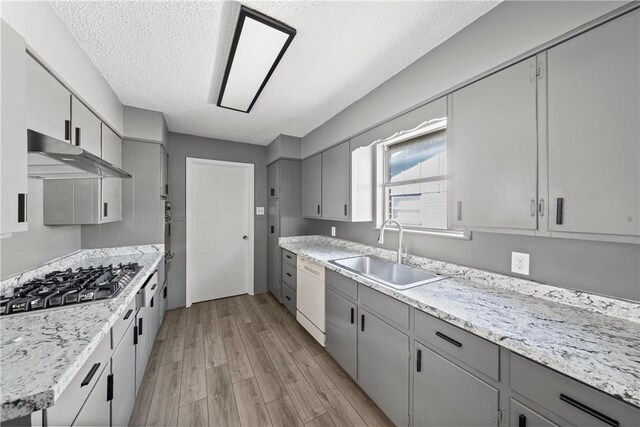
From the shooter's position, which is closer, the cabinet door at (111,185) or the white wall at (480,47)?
the white wall at (480,47)

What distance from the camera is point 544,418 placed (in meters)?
0.86

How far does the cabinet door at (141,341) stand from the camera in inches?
66.1

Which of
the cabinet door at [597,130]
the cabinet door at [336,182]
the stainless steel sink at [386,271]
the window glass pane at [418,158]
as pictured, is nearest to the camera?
the cabinet door at [597,130]

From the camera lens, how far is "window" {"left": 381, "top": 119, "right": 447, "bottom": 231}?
1.98 meters

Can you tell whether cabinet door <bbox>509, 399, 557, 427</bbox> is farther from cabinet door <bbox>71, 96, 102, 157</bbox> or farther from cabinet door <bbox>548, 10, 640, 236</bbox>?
cabinet door <bbox>71, 96, 102, 157</bbox>

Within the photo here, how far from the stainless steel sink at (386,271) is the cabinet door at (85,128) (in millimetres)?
2145

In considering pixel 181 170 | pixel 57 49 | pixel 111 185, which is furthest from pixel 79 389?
pixel 181 170

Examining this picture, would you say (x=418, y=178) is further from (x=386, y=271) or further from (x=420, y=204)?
(x=386, y=271)

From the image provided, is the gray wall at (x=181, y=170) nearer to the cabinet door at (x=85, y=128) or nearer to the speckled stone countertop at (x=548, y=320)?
the cabinet door at (x=85, y=128)

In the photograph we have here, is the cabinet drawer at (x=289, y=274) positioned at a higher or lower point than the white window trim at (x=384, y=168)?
lower

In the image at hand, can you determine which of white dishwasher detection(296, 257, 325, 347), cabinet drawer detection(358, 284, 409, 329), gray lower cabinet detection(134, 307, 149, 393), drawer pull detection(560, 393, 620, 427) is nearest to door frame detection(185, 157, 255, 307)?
white dishwasher detection(296, 257, 325, 347)

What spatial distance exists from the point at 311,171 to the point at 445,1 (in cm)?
237

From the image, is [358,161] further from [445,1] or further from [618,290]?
[618,290]

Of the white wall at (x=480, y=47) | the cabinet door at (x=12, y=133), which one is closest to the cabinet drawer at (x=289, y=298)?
the white wall at (x=480, y=47)
